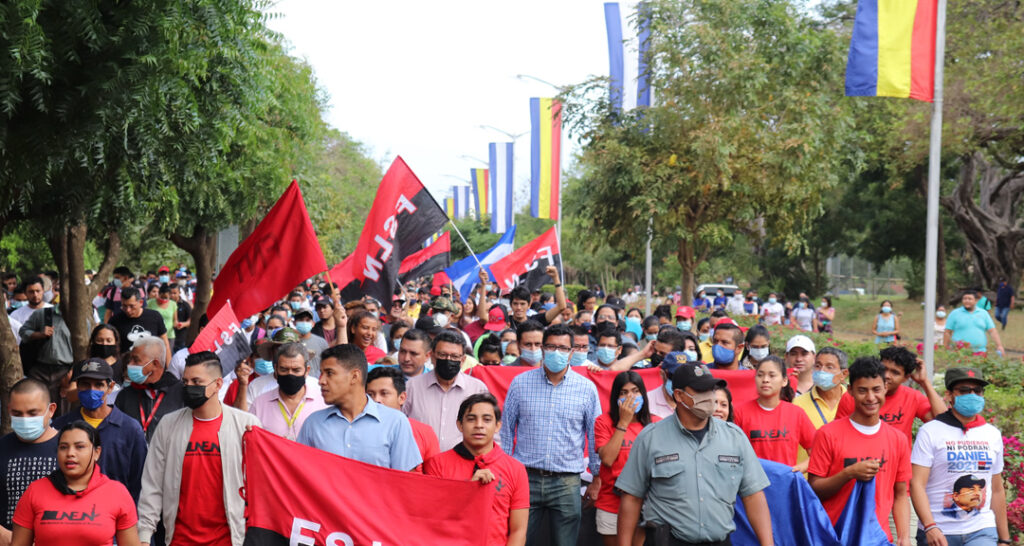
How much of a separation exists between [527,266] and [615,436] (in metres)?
10.2

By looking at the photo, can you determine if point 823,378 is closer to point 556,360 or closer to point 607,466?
point 607,466

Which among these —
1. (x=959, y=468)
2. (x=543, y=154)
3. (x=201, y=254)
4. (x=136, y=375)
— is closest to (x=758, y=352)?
(x=959, y=468)

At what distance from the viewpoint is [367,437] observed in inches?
232

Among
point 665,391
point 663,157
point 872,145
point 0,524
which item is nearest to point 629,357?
point 665,391

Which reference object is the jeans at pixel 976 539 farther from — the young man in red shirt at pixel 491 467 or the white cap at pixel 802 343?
the young man in red shirt at pixel 491 467

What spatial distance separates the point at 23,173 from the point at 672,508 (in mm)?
6233

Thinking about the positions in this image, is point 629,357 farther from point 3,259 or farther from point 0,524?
point 3,259

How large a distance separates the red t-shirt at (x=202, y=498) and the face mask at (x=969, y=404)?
4494 mm

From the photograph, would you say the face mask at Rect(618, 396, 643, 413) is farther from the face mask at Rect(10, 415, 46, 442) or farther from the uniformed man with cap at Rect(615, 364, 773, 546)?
the face mask at Rect(10, 415, 46, 442)

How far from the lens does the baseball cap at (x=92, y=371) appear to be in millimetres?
6766

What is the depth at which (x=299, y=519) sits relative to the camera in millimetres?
5816

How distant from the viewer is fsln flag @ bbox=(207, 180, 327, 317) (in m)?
8.96

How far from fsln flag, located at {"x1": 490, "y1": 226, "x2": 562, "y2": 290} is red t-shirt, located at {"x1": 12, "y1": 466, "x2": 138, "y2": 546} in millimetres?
11501

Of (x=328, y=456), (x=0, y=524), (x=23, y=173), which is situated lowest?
(x=0, y=524)
